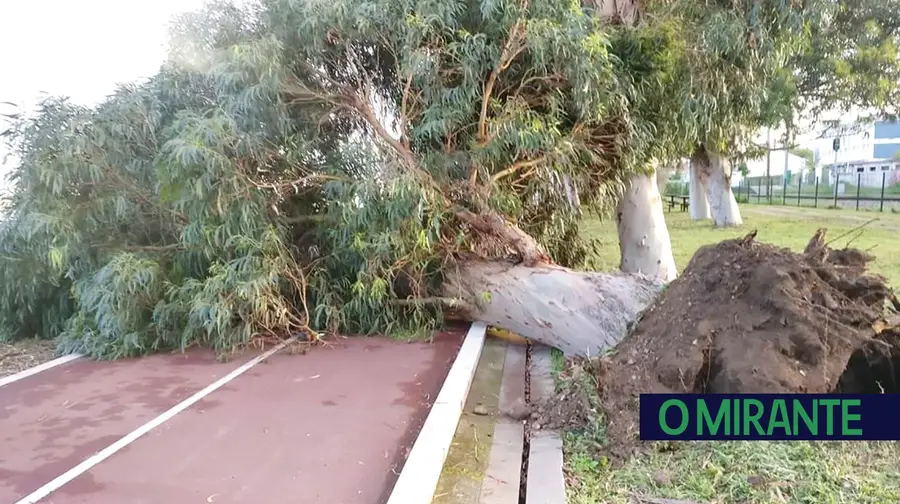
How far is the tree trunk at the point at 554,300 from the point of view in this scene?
4738 millimetres

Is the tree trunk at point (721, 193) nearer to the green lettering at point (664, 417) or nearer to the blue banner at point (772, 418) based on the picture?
the blue banner at point (772, 418)

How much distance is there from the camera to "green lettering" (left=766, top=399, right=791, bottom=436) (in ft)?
10.4

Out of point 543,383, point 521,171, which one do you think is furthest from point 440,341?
point 521,171

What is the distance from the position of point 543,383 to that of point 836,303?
2.10 metres

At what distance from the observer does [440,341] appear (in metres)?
5.67

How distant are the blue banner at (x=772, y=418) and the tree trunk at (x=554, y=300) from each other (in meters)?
1.18

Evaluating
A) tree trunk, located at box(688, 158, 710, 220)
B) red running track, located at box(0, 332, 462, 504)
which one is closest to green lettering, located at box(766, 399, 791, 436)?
red running track, located at box(0, 332, 462, 504)

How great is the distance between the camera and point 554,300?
17.2 ft

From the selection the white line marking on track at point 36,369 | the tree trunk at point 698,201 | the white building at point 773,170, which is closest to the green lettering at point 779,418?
the white line marking on track at point 36,369

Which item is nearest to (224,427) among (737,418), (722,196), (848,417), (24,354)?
(737,418)

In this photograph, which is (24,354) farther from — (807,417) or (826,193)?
(826,193)

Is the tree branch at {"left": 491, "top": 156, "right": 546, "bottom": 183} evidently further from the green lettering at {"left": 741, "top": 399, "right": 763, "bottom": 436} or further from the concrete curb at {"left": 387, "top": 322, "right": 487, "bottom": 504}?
the green lettering at {"left": 741, "top": 399, "right": 763, "bottom": 436}

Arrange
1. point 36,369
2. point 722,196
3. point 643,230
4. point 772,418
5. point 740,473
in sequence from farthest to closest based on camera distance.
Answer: point 722,196
point 643,230
point 36,369
point 772,418
point 740,473

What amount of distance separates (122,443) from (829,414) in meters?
4.08
